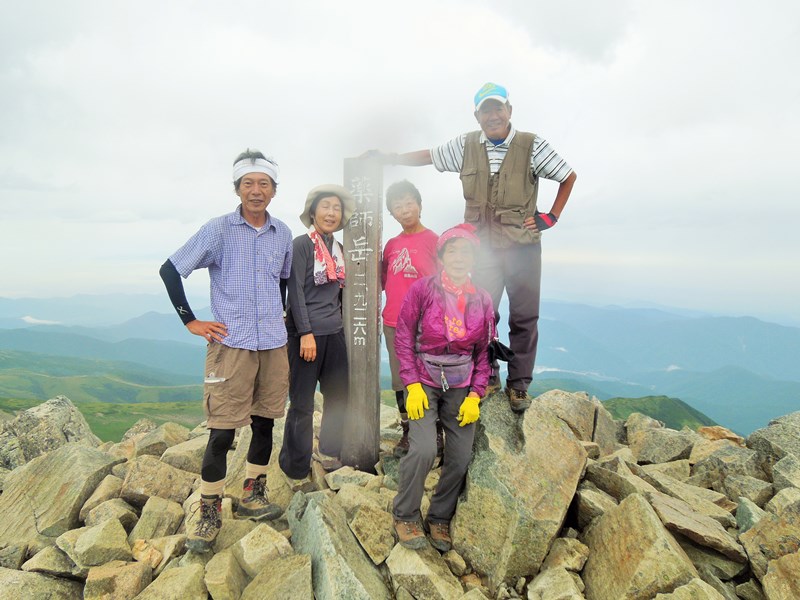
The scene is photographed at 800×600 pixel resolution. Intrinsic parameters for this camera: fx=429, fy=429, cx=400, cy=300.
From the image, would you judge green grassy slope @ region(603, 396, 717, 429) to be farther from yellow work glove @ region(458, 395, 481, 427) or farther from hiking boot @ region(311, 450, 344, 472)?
yellow work glove @ region(458, 395, 481, 427)

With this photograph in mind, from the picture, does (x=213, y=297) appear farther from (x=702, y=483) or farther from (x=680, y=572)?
(x=702, y=483)

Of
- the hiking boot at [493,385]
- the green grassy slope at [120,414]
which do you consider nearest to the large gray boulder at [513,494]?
the hiking boot at [493,385]

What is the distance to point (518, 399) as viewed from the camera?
6078 millimetres

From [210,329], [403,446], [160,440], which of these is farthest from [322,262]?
[160,440]

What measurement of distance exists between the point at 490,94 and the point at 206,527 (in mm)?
6582

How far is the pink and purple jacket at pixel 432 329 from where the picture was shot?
521cm

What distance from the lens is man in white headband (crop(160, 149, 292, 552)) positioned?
5.04m

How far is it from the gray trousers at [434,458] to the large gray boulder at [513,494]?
0.72 ft

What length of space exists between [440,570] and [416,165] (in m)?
5.73

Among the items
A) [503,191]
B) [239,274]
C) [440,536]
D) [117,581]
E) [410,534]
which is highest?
[503,191]

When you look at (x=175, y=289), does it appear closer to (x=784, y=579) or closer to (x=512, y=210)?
(x=512, y=210)

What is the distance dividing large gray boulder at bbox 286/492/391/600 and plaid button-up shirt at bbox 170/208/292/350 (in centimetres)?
211

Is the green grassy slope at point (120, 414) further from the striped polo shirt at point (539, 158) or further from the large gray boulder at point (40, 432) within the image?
the striped polo shirt at point (539, 158)

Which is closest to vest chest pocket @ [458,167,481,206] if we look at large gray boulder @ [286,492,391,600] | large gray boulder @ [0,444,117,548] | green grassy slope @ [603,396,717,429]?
large gray boulder @ [286,492,391,600]
